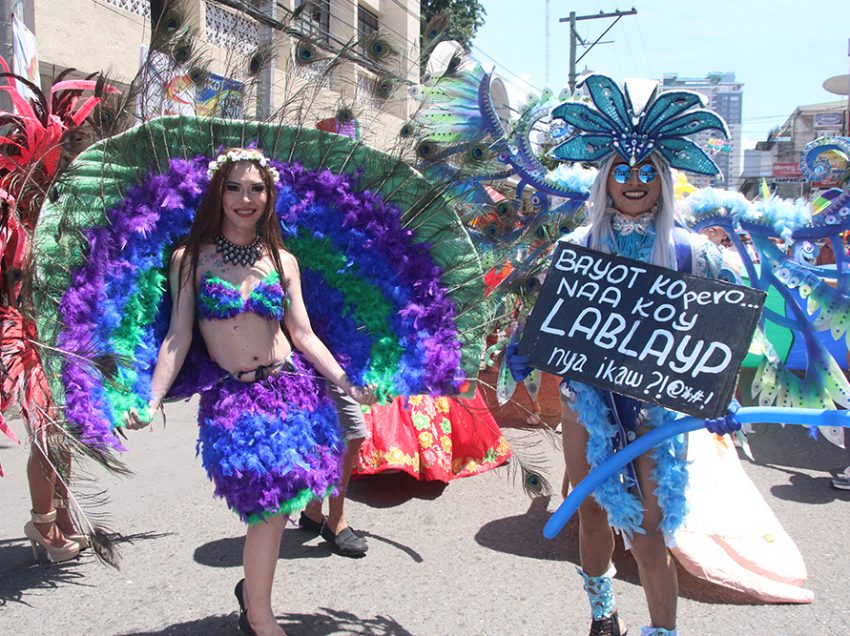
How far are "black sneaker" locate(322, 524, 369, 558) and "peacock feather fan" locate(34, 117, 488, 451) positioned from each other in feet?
3.69

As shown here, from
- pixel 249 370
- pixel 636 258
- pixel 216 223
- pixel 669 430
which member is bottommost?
pixel 669 430

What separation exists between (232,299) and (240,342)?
158 mm

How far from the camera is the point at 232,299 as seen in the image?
8.82 feet

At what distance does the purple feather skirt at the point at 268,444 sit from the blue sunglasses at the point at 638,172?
4.42 feet

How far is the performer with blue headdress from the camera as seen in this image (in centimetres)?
261

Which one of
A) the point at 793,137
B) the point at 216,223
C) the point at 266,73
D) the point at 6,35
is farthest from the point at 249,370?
the point at 793,137

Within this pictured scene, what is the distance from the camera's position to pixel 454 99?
129 inches

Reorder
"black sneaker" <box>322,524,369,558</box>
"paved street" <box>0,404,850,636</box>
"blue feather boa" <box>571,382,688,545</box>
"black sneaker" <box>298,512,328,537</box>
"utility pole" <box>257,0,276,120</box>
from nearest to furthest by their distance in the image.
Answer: "blue feather boa" <box>571,382,688,545</box> → "utility pole" <box>257,0,276,120</box> → "paved street" <box>0,404,850,636</box> → "black sneaker" <box>322,524,369,558</box> → "black sneaker" <box>298,512,328,537</box>

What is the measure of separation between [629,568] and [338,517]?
4.61 ft

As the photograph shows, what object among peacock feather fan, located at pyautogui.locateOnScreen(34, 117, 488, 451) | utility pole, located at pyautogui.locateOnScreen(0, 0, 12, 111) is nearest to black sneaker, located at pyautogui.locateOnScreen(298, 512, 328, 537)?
peacock feather fan, located at pyautogui.locateOnScreen(34, 117, 488, 451)

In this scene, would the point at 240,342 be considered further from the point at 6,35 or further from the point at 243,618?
the point at 6,35

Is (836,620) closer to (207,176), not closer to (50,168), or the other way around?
(207,176)

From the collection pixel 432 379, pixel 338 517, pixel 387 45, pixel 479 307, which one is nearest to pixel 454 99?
pixel 387 45

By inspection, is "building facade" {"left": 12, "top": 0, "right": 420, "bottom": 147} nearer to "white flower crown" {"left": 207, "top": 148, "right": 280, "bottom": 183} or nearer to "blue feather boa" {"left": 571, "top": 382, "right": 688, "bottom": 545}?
"white flower crown" {"left": 207, "top": 148, "right": 280, "bottom": 183}
